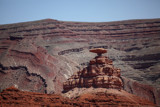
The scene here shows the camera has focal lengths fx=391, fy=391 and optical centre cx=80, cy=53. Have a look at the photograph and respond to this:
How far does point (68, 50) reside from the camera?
122 meters

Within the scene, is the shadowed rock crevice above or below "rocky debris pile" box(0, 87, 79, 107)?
below

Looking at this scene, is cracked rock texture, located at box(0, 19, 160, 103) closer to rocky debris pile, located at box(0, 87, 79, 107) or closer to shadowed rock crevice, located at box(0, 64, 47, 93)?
shadowed rock crevice, located at box(0, 64, 47, 93)

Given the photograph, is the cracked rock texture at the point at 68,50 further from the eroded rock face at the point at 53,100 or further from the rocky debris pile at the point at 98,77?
the eroded rock face at the point at 53,100

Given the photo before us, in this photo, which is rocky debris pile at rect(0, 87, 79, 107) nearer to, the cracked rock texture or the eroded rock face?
the eroded rock face

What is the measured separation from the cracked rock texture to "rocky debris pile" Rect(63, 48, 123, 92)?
21325 millimetres

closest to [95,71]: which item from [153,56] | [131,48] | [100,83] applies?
[100,83]

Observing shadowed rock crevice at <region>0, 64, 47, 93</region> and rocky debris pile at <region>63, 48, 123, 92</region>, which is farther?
shadowed rock crevice at <region>0, 64, 47, 93</region>

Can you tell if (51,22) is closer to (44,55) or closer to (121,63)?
(121,63)

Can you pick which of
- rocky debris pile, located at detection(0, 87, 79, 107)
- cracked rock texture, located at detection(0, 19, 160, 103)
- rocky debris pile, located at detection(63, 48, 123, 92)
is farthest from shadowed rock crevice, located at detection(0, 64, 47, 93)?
rocky debris pile, located at detection(0, 87, 79, 107)

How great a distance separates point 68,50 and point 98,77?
→ 76.3m

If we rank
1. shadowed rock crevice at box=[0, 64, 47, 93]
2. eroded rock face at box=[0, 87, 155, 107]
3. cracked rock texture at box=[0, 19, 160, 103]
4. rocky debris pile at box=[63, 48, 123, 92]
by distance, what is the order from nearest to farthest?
eroded rock face at box=[0, 87, 155, 107] → rocky debris pile at box=[63, 48, 123, 92] → shadowed rock crevice at box=[0, 64, 47, 93] → cracked rock texture at box=[0, 19, 160, 103]

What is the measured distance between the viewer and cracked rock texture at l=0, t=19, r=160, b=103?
72938mm

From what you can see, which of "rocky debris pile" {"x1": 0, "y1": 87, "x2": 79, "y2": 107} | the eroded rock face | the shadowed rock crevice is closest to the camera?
"rocky debris pile" {"x1": 0, "y1": 87, "x2": 79, "y2": 107}

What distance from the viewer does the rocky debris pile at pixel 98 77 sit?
4594 centimetres
